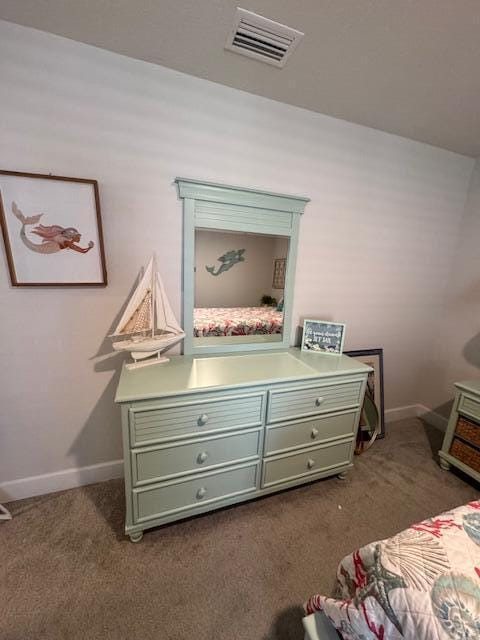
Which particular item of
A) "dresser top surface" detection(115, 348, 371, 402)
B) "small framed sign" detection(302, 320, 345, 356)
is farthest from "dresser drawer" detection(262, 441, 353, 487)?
"small framed sign" detection(302, 320, 345, 356)

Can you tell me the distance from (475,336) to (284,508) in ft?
7.43

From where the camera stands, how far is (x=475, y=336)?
239 cm

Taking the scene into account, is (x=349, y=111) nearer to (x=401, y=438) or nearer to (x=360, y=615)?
(x=360, y=615)

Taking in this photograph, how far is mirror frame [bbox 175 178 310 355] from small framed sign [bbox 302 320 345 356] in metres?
0.28

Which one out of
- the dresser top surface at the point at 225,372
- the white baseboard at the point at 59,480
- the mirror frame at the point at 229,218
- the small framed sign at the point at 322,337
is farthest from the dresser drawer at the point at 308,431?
the white baseboard at the point at 59,480

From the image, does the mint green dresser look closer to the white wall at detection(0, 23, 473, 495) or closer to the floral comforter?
the white wall at detection(0, 23, 473, 495)

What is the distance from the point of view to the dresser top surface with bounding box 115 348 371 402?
4.28 feet

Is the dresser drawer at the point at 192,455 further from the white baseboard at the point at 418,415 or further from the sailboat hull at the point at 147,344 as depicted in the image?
the white baseboard at the point at 418,415

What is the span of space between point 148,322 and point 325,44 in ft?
5.35

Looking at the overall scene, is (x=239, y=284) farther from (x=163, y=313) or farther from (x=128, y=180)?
(x=128, y=180)

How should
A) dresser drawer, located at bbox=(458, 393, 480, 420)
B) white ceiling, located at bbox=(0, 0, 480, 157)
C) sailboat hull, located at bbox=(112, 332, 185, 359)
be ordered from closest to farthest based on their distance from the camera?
white ceiling, located at bbox=(0, 0, 480, 157)
sailboat hull, located at bbox=(112, 332, 185, 359)
dresser drawer, located at bbox=(458, 393, 480, 420)

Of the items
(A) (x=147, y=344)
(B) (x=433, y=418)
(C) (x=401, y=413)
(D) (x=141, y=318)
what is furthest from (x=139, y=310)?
(B) (x=433, y=418)

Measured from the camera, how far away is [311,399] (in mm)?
1624

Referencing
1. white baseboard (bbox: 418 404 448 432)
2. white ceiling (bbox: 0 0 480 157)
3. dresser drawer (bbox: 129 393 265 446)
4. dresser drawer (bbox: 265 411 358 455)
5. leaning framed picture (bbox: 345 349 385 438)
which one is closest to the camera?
white ceiling (bbox: 0 0 480 157)
